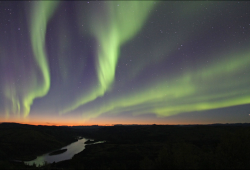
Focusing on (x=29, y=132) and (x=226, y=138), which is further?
(x=29, y=132)

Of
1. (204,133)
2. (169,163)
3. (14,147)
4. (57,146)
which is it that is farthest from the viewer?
(204,133)

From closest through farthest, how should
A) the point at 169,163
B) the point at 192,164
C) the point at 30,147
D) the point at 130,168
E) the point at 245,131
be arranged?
the point at 192,164 < the point at 169,163 < the point at 245,131 < the point at 130,168 < the point at 30,147

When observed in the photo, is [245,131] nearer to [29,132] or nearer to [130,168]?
[130,168]

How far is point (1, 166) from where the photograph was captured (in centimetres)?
3397

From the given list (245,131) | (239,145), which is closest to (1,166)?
(239,145)

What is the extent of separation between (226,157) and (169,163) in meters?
14.8

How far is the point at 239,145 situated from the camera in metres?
33.0

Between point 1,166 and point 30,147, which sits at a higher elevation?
point 1,166

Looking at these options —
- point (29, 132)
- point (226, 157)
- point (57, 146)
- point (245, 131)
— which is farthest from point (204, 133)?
point (29, 132)

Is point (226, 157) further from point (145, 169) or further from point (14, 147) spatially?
point (14, 147)

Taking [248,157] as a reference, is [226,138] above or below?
above

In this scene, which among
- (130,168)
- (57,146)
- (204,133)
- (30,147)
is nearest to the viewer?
(130,168)

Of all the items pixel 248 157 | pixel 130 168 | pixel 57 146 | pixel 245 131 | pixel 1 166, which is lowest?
pixel 57 146

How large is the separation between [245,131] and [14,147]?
3608 inches
